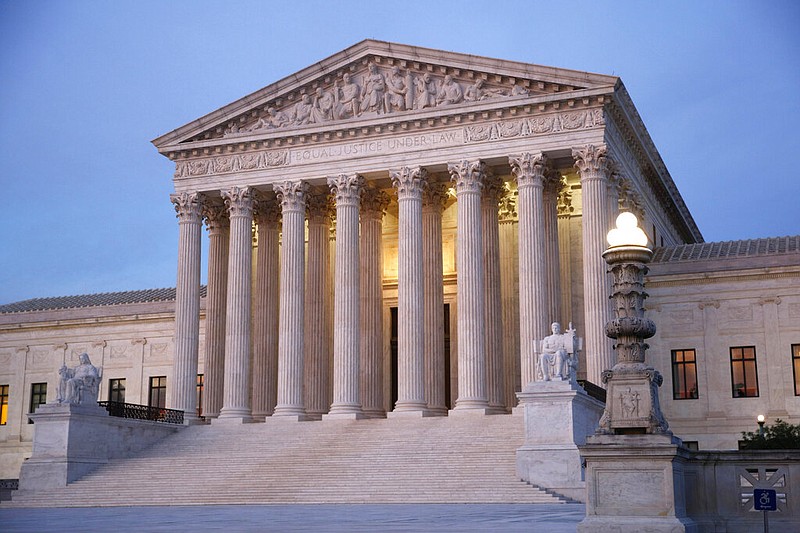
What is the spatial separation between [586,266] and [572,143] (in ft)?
17.7

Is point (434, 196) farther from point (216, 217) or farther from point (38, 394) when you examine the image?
point (38, 394)

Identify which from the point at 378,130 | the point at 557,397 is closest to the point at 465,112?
the point at 378,130

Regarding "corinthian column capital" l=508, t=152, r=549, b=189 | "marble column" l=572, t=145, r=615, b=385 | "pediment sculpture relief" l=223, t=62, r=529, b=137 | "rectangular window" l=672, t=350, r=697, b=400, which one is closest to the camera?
"marble column" l=572, t=145, r=615, b=385

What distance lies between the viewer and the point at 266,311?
52281 mm

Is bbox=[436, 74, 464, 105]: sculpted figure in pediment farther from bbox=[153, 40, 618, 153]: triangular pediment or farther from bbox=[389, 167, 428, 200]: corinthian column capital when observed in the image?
bbox=[389, 167, 428, 200]: corinthian column capital

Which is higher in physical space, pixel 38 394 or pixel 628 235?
pixel 628 235

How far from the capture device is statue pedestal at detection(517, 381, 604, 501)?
33.6 meters

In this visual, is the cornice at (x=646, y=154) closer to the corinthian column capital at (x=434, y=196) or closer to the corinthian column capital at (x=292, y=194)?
the corinthian column capital at (x=434, y=196)

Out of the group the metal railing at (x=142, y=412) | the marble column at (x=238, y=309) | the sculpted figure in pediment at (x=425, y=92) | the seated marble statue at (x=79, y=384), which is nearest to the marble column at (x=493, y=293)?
the sculpted figure in pediment at (x=425, y=92)

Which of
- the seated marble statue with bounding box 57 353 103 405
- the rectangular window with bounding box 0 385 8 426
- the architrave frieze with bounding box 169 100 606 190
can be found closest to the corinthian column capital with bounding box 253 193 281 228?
the architrave frieze with bounding box 169 100 606 190

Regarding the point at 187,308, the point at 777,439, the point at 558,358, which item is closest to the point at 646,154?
the point at 777,439

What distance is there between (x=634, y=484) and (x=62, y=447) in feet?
98.0

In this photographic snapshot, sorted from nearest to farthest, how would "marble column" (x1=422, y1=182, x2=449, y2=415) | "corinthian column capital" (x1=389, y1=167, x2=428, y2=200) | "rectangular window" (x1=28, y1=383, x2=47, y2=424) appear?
"corinthian column capital" (x1=389, y1=167, x2=428, y2=200)
"marble column" (x1=422, y1=182, x2=449, y2=415)
"rectangular window" (x1=28, y1=383, x2=47, y2=424)

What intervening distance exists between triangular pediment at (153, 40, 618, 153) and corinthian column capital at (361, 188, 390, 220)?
417cm
